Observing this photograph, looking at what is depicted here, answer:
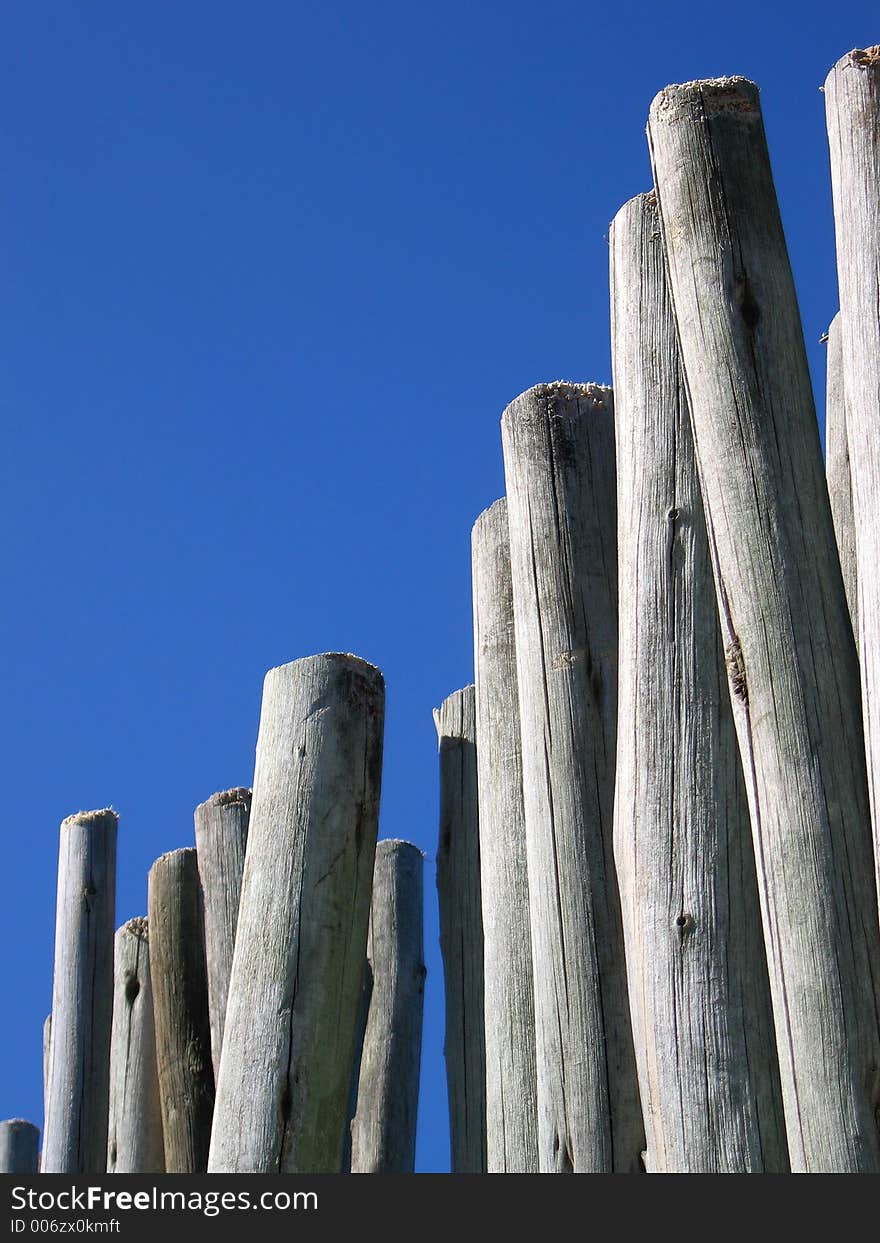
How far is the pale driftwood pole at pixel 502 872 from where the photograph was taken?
411 centimetres

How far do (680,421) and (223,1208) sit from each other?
81.1 inches

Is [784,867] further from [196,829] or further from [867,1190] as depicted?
[196,829]

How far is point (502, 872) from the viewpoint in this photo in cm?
428

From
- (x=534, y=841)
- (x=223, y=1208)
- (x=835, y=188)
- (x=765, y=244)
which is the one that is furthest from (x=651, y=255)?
(x=223, y=1208)

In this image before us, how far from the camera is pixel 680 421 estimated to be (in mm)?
3699

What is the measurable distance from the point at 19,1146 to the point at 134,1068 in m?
2.61

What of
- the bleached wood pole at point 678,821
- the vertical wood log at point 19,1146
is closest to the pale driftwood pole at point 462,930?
the bleached wood pole at point 678,821

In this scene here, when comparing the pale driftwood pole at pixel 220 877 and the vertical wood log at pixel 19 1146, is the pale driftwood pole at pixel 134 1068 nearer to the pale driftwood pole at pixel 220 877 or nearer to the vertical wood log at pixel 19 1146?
the pale driftwood pole at pixel 220 877

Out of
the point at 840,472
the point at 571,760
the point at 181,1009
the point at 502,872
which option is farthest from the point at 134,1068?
the point at 840,472

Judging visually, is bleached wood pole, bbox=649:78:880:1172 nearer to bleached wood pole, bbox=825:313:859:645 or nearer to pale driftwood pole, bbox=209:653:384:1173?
bleached wood pole, bbox=825:313:859:645

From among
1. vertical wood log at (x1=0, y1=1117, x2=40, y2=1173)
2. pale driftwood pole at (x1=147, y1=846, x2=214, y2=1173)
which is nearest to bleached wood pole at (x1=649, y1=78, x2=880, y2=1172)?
pale driftwood pole at (x1=147, y1=846, x2=214, y2=1173)

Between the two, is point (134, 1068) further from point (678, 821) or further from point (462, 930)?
point (678, 821)

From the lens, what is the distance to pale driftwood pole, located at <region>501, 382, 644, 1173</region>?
3.73 metres

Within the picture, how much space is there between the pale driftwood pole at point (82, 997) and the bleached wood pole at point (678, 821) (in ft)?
9.96
